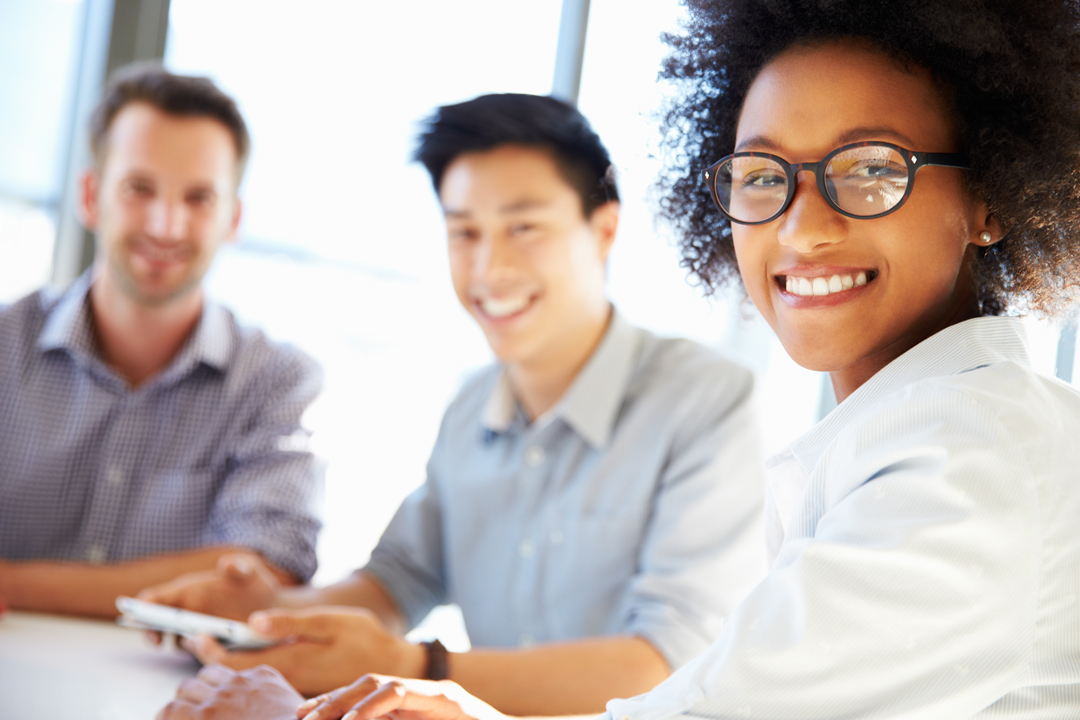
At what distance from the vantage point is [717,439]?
176cm

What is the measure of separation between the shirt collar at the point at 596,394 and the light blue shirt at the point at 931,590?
3.46ft

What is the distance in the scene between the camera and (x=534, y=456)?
76.2 inches

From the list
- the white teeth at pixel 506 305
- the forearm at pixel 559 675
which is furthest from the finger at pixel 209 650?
the white teeth at pixel 506 305

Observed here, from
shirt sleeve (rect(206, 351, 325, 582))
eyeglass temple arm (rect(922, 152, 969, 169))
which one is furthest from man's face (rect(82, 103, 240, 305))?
eyeglass temple arm (rect(922, 152, 969, 169))

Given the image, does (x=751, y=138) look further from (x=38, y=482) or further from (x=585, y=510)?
(x=38, y=482)

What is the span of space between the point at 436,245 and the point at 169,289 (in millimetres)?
1355

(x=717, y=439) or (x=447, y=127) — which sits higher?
(x=447, y=127)

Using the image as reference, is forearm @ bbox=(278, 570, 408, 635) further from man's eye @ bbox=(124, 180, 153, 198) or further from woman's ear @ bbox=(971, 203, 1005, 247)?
woman's ear @ bbox=(971, 203, 1005, 247)

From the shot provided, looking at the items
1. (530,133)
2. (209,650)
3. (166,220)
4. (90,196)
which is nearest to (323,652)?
(209,650)

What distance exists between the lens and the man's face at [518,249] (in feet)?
6.45

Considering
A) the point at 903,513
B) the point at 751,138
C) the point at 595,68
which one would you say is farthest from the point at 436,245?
the point at 903,513

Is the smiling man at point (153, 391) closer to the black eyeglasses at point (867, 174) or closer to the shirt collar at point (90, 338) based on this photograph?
the shirt collar at point (90, 338)

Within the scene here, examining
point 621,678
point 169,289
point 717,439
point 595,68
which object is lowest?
point 621,678

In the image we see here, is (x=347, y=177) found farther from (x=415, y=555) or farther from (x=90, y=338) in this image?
(x=415, y=555)
